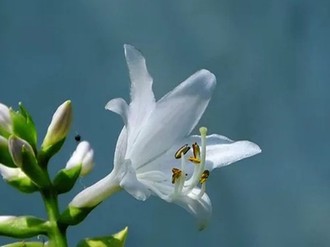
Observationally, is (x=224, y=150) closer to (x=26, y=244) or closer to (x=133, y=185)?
(x=133, y=185)

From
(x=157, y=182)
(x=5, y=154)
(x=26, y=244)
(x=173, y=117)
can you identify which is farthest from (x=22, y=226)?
→ (x=173, y=117)

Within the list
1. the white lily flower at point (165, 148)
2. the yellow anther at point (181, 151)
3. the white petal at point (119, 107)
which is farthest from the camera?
the yellow anther at point (181, 151)

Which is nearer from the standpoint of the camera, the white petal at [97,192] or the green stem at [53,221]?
the green stem at [53,221]

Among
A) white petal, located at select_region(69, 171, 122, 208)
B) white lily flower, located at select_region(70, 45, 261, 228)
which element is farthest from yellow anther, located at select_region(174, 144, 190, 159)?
white petal, located at select_region(69, 171, 122, 208)

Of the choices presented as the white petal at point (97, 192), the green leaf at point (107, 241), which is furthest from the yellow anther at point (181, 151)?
the green leaf at point (107, 241)

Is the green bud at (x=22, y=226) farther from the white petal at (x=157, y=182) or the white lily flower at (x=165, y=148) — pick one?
the white petal at (x=157, y=182)

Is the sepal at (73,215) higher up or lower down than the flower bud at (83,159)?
lower down

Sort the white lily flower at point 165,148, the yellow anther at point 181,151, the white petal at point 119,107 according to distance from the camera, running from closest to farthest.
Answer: the white petal at point 119,107, the white lily flower at point 165,148, the yellow anther at point 181,151

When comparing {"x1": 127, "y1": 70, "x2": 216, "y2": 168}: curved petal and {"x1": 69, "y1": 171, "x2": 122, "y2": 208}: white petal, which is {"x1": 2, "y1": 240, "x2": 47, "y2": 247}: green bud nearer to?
{"x1": 69, "y1": 171, "x2": 122, "y2": 208}: white petal

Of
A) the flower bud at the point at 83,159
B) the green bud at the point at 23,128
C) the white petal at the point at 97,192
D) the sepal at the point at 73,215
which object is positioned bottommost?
the sepal at the point at 73,215
